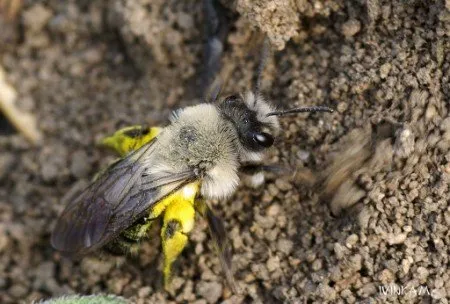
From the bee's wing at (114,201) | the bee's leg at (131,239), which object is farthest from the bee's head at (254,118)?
the bee's leg at (131,239)

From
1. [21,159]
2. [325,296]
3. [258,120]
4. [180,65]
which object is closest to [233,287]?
[325,296]

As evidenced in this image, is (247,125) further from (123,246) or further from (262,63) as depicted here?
(123,246)

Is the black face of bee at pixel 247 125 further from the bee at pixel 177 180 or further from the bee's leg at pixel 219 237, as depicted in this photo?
the bee's leg at pixel 219 237

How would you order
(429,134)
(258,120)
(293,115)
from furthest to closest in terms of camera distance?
1. (293,115)
2. (258,120)
3. (429,134)

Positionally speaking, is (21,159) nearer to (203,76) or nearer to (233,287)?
(203,76)

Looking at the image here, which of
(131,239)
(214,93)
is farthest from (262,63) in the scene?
(131,239)

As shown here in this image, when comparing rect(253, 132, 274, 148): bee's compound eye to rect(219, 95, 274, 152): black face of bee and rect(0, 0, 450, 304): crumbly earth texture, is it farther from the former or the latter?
rect(0, 0, 450, 304): crumbly earth texture
